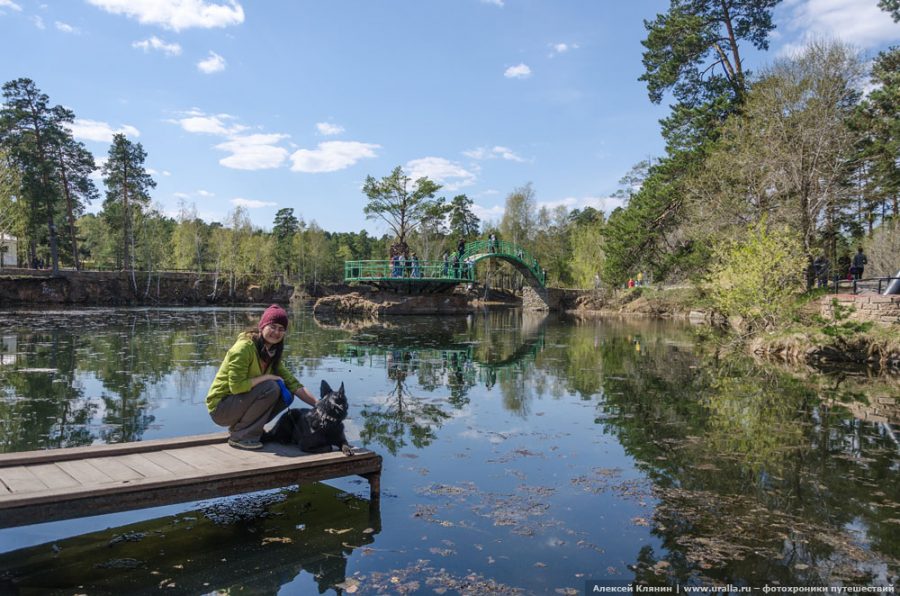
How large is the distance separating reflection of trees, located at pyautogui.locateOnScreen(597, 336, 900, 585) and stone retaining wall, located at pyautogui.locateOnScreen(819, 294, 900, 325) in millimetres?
5772

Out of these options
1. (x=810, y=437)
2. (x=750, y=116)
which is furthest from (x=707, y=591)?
(x=750, y=116)

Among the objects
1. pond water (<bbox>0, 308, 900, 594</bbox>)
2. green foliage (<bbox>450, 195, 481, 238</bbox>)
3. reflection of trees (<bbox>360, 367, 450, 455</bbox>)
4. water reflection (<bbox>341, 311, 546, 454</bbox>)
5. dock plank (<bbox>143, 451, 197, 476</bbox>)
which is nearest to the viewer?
pond water (<bbox>0, 308, 900, 594</bbox>)

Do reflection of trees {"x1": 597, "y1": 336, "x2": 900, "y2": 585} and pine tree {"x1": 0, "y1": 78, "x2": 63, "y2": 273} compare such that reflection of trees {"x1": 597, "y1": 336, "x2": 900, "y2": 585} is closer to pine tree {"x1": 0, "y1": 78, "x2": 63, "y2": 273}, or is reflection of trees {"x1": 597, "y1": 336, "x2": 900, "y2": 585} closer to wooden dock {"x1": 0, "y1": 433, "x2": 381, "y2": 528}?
wooden dock {"x1": 0, "y1": 433, "x2": 381, "y2": 528}

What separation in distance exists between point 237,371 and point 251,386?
0.20 m

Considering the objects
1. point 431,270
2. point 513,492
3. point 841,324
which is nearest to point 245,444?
point 513,492

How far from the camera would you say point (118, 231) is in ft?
182

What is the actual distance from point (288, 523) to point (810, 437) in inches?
289

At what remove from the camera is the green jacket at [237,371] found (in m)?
5.52

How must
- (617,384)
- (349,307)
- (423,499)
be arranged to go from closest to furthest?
1. (423,499)
2. (617,384)
3. (349,307)

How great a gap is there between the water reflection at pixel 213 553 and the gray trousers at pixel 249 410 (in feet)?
2.27

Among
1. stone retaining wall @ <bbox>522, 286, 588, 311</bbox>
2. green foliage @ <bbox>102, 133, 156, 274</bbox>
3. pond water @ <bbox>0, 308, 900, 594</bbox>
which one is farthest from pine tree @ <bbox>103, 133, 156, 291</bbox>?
pond water @ <bbox>0, 308, 900, 594</bbox>

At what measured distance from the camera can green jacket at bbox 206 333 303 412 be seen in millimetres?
5520

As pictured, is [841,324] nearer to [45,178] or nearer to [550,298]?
[550,298]

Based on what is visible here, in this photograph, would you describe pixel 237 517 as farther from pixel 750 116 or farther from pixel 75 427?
pixel 750 116
